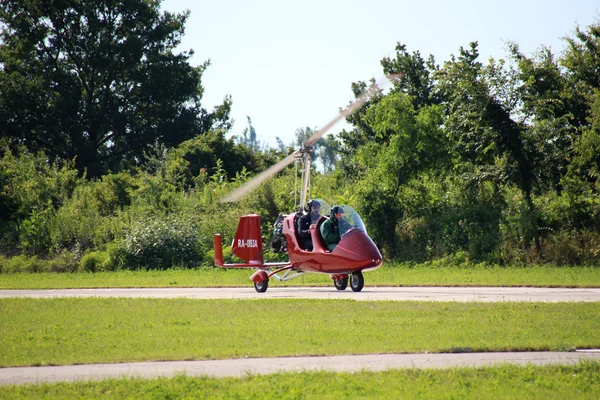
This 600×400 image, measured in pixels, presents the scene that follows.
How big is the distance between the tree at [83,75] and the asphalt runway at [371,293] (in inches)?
1323

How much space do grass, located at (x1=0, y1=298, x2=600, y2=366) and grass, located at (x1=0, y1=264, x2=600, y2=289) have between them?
6214mm

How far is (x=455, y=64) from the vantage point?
29906 mm

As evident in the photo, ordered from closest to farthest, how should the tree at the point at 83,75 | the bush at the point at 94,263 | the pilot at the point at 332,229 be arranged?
the pilot at the point at 332,229, the bush at the point at 94,263, the tree at the point at 83,75

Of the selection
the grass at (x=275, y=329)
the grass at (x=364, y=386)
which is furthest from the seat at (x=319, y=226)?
the grass at (x=364, y=386)

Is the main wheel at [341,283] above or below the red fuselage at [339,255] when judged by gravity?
below

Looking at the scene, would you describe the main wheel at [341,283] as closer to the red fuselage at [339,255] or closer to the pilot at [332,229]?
the red fuselage at [339,255]

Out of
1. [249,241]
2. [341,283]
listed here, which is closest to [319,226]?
[341,283]

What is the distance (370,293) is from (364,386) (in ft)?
36.5

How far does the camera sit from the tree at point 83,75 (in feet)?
Answer: 181

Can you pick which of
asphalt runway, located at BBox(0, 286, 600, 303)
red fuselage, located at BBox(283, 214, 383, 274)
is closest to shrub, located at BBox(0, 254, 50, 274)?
asphalt runway, located at BBox(0, 286, 600, 303)

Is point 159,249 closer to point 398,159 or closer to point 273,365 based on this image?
point 398,159

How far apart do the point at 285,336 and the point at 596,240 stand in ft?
58.4

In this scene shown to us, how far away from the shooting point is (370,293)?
779 inches

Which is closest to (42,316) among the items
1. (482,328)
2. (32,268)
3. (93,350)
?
(93,350)
